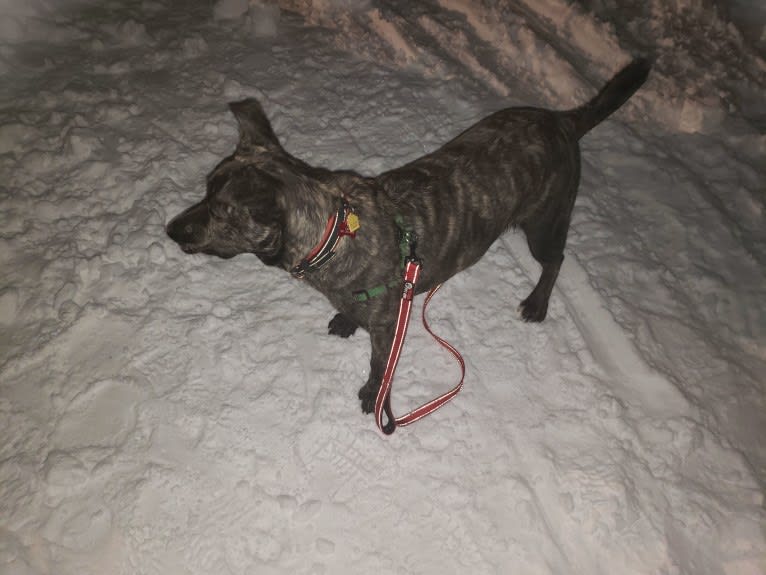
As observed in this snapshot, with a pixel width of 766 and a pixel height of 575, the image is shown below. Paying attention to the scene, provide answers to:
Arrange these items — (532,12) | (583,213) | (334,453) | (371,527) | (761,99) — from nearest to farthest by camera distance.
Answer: (371,527) < (334,453) < (583,213) < (761,99) < (532,12)

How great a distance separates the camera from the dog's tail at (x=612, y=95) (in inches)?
119

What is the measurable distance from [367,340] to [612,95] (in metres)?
2.26

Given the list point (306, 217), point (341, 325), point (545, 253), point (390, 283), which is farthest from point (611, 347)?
point (306, 217)

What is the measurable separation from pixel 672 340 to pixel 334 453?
247 centimetres

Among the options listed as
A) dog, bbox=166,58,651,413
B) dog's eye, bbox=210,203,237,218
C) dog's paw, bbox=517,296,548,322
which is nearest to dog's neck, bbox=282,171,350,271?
dog, bbox=166,58,651,413

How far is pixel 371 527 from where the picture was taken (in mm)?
2850

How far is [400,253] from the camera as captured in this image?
2621mm

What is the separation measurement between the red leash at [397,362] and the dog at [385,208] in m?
0.07

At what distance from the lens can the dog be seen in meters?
2.26

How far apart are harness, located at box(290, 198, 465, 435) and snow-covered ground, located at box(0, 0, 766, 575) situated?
0.13 meters

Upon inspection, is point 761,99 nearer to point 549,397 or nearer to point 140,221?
point 549,397

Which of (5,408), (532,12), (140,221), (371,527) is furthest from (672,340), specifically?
(5,408)

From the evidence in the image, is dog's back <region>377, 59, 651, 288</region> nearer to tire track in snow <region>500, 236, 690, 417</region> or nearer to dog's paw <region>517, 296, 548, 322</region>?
dog's paw <region>517, 296, 548, 322</region>

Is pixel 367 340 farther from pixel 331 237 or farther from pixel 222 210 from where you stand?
pixel 222 210
